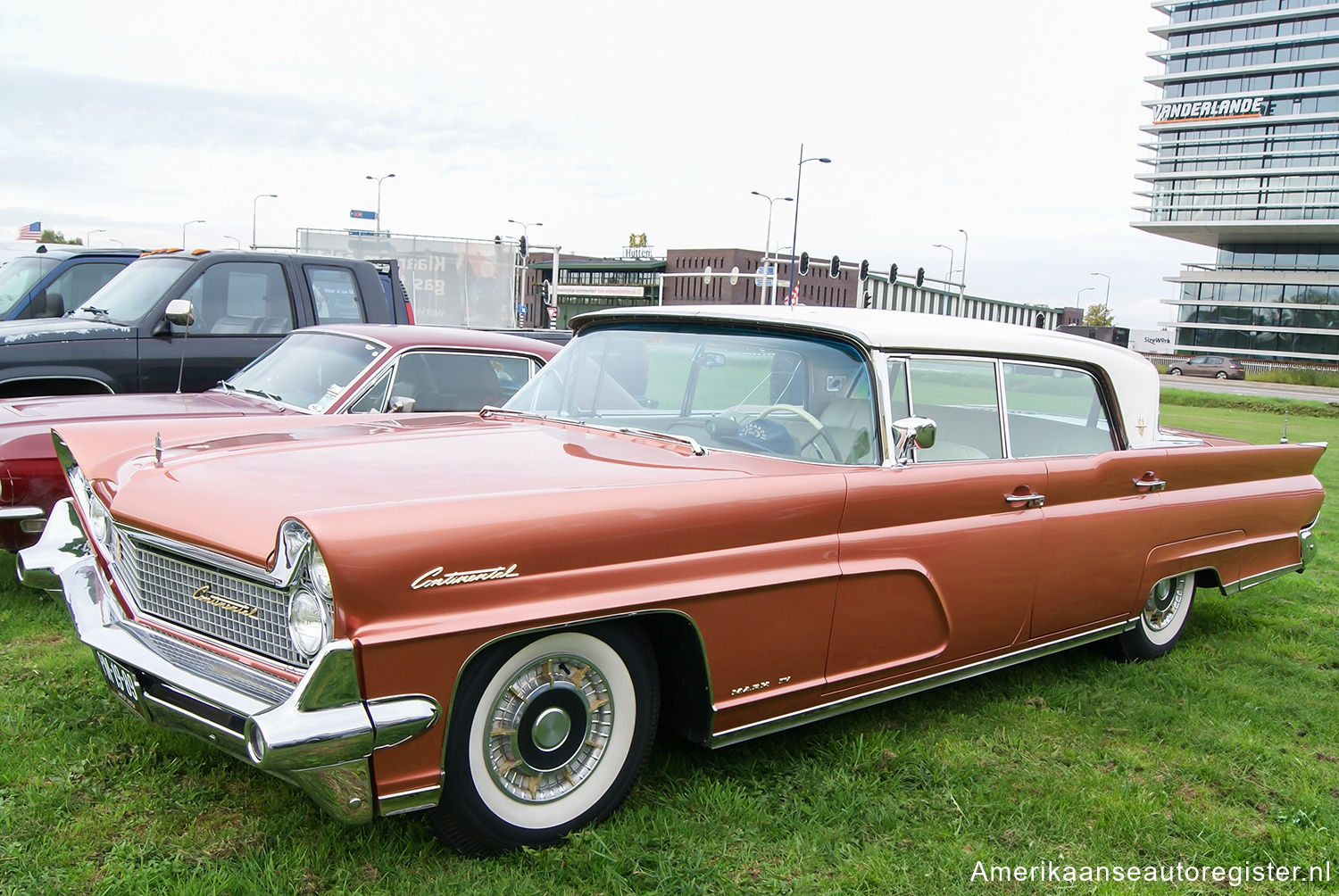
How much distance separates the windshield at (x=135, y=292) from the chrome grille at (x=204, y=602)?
460 cm

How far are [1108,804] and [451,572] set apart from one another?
89.2 inches

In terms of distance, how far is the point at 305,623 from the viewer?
240 cm

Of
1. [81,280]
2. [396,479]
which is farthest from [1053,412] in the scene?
[81,280]

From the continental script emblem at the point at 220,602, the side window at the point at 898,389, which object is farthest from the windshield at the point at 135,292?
the side window at the point at 898,389

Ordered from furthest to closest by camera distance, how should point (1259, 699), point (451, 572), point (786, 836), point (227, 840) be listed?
point (1259, 699)
point (786, 836)
point (227, 840)
point (451, 572)

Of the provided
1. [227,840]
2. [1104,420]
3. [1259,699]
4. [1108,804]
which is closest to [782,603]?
[1108,804]

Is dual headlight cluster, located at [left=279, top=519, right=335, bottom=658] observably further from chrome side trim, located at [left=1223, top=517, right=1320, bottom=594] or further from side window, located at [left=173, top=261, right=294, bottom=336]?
side window, located at [left=173, top=261, right=294, bottom=336]

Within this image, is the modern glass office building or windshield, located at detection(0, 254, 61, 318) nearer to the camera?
windshield, located at detection(0, 254, 61, 318)

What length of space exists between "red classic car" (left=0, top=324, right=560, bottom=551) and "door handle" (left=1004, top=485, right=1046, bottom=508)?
9.32 feet

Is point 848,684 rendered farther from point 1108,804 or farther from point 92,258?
point 92,258

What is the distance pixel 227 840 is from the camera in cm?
273

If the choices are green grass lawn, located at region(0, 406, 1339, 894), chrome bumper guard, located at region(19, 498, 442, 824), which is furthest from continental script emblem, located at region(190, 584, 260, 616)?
green grass lawn, located at region(0, 406, 1339, 894)

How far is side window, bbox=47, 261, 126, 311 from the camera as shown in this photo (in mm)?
9656

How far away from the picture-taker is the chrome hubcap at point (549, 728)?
2631mm
